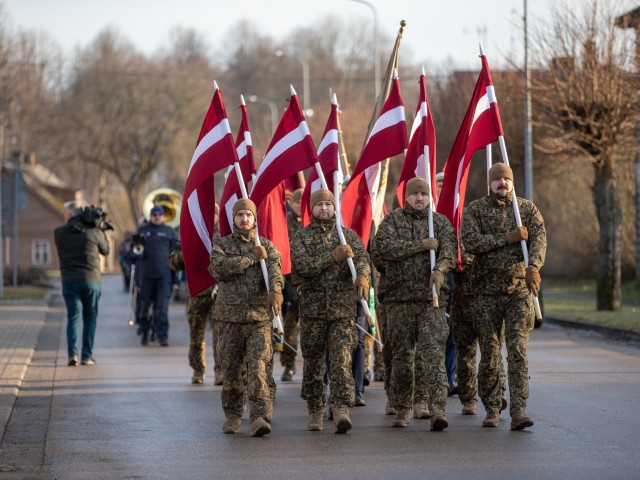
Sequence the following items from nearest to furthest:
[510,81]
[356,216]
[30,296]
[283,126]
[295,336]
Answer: [283,126] < [356,216] < [295,336] < [510,81] < [30,296]

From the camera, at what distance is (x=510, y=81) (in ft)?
94.9

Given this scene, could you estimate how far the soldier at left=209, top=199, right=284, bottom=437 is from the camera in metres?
10.2

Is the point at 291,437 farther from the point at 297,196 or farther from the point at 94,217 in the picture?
the point at 94,217

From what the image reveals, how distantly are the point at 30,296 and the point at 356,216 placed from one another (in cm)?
2234

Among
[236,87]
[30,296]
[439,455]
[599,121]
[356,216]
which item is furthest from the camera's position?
[236,87]

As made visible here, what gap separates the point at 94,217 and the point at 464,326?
22.2 ft

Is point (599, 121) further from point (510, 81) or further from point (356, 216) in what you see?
point (356, 216)

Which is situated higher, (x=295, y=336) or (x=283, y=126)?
(x=283, y=126)

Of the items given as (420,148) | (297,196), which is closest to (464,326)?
(420,148)

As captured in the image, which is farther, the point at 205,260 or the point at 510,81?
the point at 510,81

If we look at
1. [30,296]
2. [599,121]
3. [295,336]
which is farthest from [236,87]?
[295,336]

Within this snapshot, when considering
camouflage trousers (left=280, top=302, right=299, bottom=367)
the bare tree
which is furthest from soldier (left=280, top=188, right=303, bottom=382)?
the bare tree

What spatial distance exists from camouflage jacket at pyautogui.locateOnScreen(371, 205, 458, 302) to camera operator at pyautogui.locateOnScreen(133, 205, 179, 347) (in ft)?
26.5

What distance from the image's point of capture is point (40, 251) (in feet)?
253
